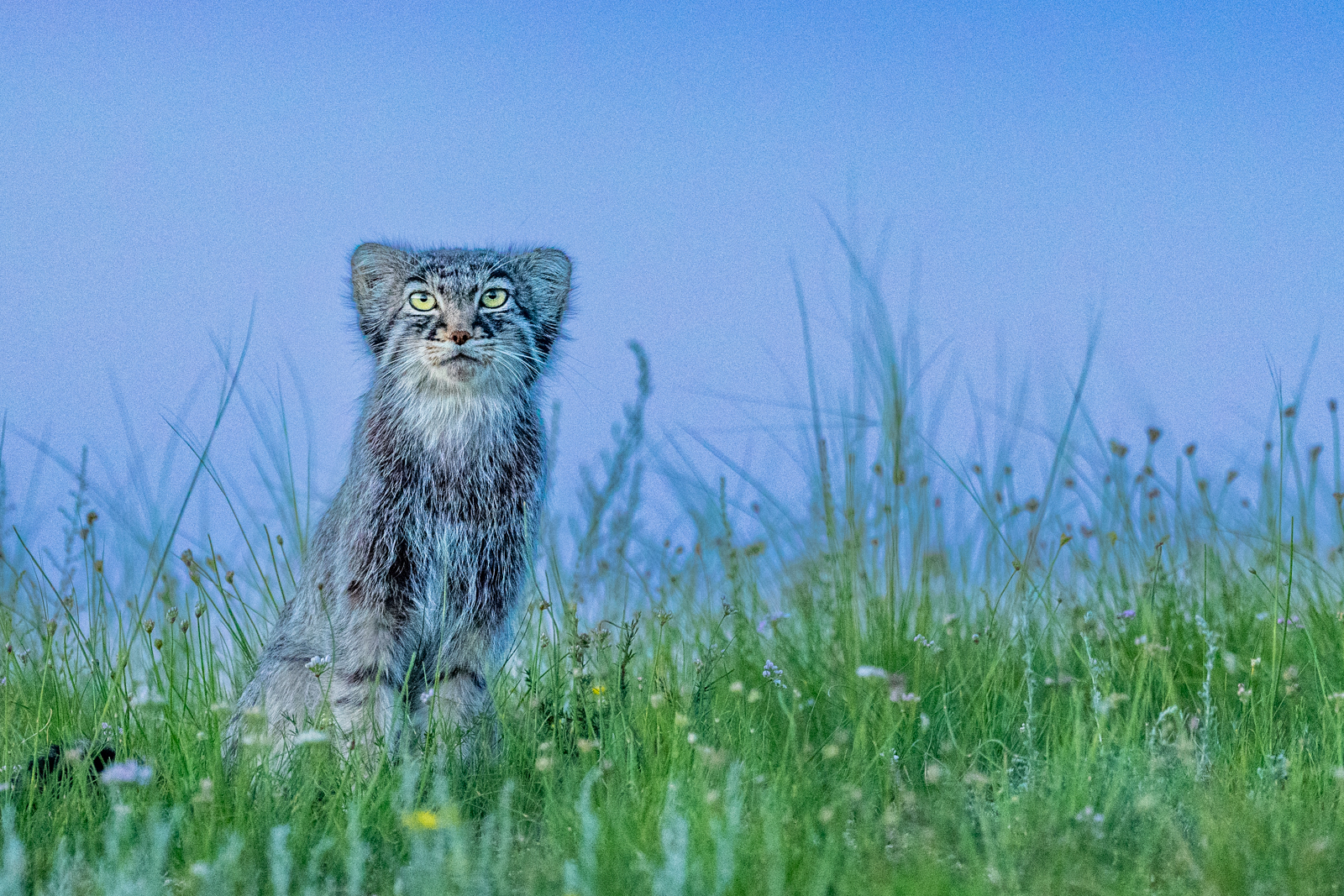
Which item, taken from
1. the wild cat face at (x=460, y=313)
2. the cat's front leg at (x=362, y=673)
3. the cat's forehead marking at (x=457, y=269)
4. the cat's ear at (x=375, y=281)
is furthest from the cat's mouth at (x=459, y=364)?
the cat's front leg at (x=362, y=673)

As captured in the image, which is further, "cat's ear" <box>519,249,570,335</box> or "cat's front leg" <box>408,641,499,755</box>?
"cat's ear" <box>519,249,570,335</box>

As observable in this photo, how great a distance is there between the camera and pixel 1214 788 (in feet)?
12.6

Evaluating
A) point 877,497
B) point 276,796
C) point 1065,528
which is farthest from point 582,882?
point 1065,528

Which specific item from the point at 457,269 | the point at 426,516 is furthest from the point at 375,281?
the point at 426,516

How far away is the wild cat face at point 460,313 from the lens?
4953mm

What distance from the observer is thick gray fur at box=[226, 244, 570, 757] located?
4789 mm

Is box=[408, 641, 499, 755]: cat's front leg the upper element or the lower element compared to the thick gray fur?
lower

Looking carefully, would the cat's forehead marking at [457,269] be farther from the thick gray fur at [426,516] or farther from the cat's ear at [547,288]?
the cat's ear at [547,288]

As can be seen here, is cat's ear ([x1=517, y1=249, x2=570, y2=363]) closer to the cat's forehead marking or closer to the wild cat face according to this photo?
the wild cat face

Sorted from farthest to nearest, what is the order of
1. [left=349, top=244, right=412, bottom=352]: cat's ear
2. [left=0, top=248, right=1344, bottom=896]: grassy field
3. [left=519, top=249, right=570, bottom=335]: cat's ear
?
[left=519, top=249, right=570, bottom=335]: cat's ear
[left=349, top=244, right=412, bottom=352]: cat's ear
[left=0, top=248, right=1344, bottom=896]: grassy field

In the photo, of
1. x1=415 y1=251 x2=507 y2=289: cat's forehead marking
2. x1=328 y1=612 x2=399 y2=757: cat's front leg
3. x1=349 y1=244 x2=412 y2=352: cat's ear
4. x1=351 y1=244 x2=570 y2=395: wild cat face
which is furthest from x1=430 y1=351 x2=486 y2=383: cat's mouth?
x1=328 y1=612 x2=399 y2=757: cat's front leg

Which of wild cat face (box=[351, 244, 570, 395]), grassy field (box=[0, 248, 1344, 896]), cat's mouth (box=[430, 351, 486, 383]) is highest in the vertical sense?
wild cat face (box=[351, 244, 570, 395])

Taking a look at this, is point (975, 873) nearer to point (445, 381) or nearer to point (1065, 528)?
point (445, 381)

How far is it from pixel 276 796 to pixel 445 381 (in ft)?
5.85
